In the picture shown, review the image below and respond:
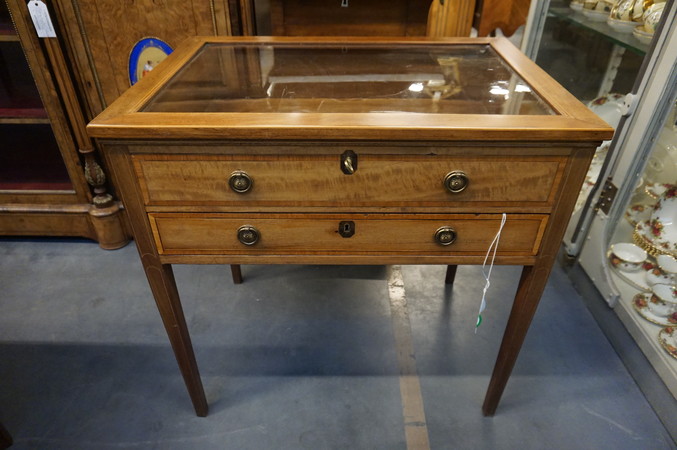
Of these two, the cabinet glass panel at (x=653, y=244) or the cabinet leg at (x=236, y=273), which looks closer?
the cabinet glass panel at (x=653, y=244)

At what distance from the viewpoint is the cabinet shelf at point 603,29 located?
1465 mm

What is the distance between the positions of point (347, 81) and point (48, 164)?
63.9 inches

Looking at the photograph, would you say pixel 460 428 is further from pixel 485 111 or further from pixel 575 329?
pixel 485 111

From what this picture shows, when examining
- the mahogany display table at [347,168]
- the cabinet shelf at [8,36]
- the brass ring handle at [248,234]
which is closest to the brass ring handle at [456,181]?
the mahogany display table at [347,168]

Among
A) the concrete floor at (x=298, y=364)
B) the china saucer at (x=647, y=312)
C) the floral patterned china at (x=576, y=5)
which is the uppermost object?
the floral patterned china at (x=576, y=5)

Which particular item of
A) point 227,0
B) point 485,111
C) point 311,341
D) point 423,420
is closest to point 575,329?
point 423,420

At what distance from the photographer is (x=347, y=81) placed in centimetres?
105

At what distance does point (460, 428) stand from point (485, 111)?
0.87 meters

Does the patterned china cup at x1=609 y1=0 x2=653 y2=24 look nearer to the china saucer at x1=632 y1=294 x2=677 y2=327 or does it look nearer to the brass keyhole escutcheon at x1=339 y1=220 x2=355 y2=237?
the china saucer at x1=632 y1=294 x2=677 y2=327

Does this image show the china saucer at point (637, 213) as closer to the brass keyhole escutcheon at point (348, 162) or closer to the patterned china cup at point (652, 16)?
the patterned china cup at point (652, 16)

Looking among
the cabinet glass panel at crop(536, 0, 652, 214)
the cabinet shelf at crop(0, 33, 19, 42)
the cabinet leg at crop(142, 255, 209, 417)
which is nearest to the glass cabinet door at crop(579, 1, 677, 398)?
the cabinet glass panel at crop(536, 0, 652, 214)

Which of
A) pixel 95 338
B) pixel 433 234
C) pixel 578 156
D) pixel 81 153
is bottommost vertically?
pixel 95 338

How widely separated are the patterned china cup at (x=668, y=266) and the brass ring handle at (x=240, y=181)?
143 cm

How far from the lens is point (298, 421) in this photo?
124 centimetres
